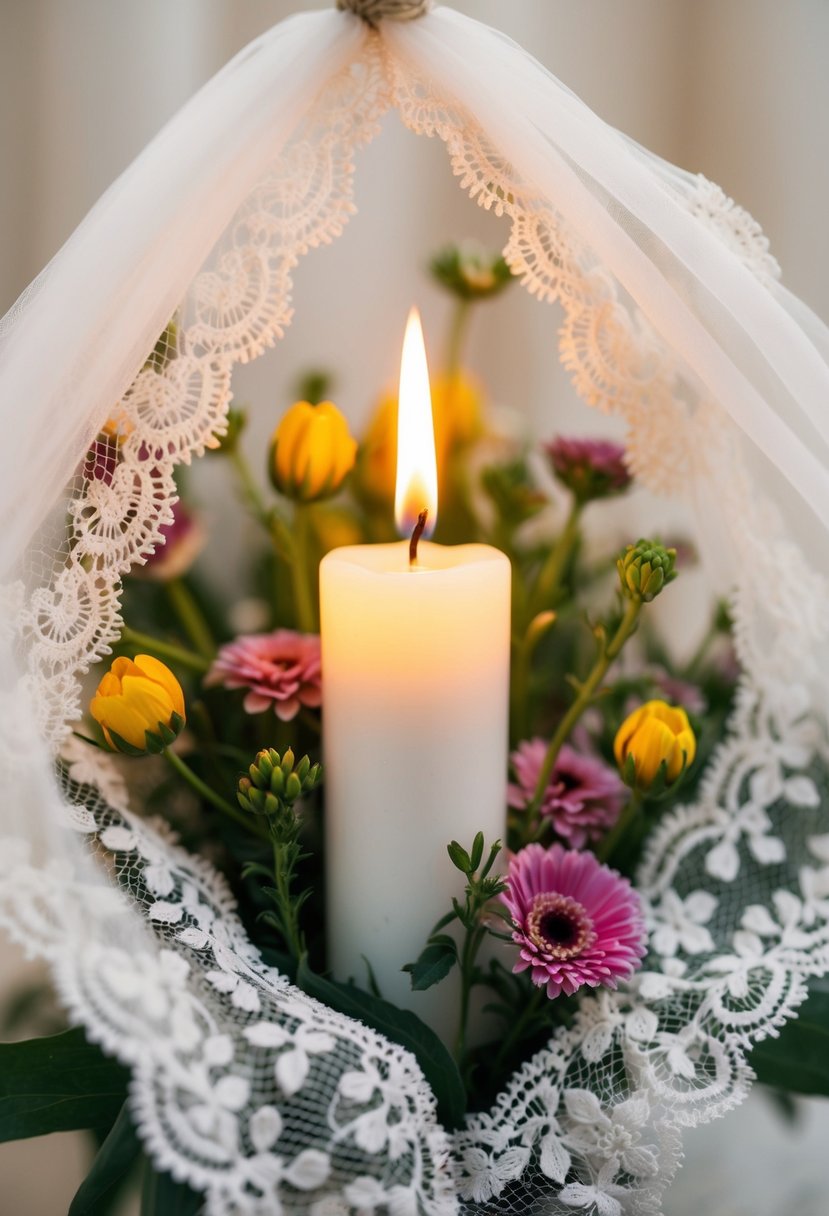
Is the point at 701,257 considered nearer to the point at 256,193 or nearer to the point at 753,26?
the point at 256,193

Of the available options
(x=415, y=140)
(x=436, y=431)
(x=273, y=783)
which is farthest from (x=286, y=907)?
(x=415, y=140)

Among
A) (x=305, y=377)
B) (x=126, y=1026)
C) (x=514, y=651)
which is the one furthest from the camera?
(x=305, y=377)

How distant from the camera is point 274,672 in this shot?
0.41 m

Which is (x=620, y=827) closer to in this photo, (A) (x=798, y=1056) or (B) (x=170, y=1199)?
(A) (x=798, y=1056)

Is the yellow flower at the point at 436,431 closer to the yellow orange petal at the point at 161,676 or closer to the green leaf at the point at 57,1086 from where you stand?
the yellow orange petal at the point at 161,676

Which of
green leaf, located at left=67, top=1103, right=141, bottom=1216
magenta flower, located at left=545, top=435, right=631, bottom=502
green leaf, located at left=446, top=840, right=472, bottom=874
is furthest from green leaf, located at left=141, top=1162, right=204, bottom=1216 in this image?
magenta flower, located at left=545, top=435, right=631, bottom=502

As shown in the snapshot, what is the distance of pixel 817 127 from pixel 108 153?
0.45 meters

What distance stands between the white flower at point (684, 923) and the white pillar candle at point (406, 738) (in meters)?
0.09

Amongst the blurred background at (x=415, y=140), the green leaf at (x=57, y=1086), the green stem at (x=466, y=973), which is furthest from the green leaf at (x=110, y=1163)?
the blurred background at (x=415, y=140)

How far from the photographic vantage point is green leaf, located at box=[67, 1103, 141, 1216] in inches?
12.7

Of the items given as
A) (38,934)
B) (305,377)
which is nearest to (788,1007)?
(38,934)

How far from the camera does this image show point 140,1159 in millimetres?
330

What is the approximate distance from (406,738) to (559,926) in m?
0.09

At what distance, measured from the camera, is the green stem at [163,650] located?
0.41m
